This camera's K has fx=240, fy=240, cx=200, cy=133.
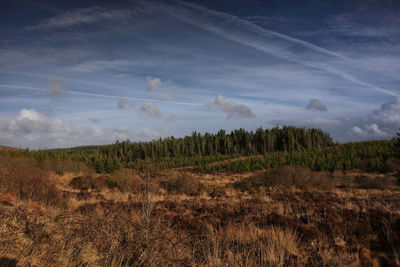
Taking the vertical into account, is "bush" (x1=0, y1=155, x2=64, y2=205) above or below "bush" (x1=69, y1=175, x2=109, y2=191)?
above

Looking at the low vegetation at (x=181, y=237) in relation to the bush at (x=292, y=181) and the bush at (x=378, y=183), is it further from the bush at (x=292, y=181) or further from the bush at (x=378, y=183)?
the bush at (x=378, y=183)

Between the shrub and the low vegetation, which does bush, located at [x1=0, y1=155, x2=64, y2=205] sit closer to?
the low vegetation

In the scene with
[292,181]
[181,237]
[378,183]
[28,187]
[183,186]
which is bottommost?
[378,183]

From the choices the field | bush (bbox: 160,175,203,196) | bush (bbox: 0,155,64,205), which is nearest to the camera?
the field

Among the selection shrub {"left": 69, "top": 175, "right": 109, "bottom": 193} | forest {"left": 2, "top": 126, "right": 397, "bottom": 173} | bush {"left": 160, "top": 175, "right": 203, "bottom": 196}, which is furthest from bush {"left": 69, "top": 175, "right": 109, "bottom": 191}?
forest {"left": 2, "top": 126, "right": 397, "bottom": 173}

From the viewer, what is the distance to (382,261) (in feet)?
16.3

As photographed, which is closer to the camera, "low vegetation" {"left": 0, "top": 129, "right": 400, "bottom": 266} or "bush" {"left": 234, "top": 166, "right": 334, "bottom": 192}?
"low vegetation" {"left": 0, "top": 129, "right": 400, "bottom": 266}

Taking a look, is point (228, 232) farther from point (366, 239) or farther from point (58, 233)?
point (58, 233)

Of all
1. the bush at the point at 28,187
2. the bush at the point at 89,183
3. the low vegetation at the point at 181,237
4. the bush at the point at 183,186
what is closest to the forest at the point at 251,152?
the bush at the point at 89,183

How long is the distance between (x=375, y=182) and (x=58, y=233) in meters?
28.2

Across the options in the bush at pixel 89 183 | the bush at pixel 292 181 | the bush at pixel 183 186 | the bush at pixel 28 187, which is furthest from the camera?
the bush at pixel 292 181

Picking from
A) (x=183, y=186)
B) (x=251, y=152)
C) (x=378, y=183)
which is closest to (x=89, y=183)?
(x=183, y=186)

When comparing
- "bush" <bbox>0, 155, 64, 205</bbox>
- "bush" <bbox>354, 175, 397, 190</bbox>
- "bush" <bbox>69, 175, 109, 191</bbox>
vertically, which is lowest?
"bush" <bbox>354, 175, 397, 190</bbox>

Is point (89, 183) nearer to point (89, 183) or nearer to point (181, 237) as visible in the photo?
point (89, 183)
